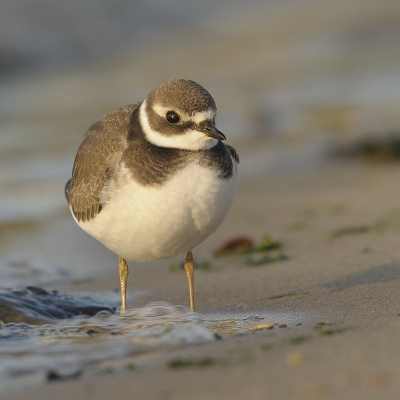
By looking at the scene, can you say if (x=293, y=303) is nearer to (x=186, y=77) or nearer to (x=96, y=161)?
(x=96, y=161)

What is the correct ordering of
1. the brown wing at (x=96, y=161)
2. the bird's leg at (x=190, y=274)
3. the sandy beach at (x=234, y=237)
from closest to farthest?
the sandy beach at (x=234, y=237) < the brown wing at (x=96, y=161) < the bird's leg at (x=190, y=274)

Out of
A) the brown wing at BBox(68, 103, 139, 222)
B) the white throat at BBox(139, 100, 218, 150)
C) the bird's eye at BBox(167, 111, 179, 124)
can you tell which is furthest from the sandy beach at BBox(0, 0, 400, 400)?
the bird's eye at BBox(167, 111, 179, 124)

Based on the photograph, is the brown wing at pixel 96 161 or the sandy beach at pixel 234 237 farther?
the brown wing at pixel 96 161

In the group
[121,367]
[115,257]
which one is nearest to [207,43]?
[115,257]

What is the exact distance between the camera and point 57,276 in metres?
7.27

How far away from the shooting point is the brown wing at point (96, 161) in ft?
18.1

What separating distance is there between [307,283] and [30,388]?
2792mm

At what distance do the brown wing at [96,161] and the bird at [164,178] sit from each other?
11mm

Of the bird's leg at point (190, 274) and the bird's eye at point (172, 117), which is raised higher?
the bird's eye at point (172, 117)

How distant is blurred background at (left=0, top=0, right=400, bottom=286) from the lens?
391 inches

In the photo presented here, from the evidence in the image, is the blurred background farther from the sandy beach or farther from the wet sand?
the wet sand

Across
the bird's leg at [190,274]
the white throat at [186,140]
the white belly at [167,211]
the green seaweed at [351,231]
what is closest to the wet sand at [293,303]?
the green seaweed at [351,231]

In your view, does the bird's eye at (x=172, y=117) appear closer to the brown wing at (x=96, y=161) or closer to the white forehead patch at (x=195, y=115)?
the white forehead patch at (x=195, y=115)

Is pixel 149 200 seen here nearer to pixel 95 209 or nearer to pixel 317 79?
pixel 95 209
